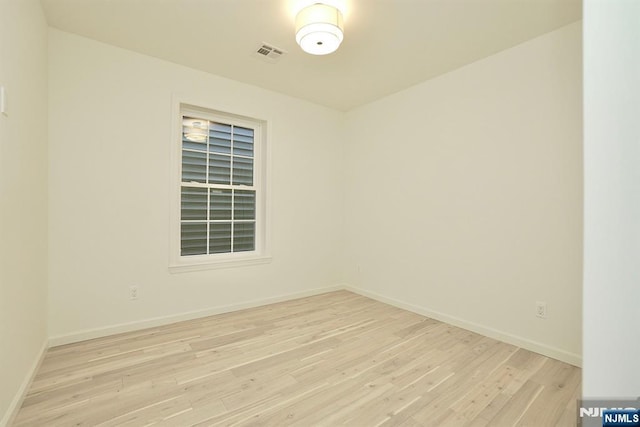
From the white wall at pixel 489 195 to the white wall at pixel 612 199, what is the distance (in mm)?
1419

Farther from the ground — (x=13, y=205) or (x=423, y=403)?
(x=13, y=205)

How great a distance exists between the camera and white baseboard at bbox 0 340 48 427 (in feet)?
5.21

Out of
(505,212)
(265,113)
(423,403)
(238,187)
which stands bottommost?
(423,403)

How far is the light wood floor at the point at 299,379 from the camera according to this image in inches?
67.5

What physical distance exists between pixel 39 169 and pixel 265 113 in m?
2.30

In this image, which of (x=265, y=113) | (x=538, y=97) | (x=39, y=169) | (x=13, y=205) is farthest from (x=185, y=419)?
(x=538, y=97)

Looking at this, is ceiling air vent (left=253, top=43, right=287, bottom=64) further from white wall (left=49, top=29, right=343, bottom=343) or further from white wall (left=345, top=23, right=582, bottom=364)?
white wall (left=345, top=23, right=582, bottom=364)

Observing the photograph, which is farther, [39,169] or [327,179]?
[327,179]

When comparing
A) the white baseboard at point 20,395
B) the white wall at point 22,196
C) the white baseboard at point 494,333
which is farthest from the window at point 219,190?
the white baseboard at point 494,333

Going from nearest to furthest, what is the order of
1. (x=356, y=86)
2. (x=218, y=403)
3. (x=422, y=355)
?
(x=218, y=403), (x=422, y=355), (x=356, y=86)

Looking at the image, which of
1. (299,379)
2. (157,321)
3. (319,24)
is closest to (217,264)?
(157,321)

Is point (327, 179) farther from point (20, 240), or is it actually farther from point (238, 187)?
point (20, 240)

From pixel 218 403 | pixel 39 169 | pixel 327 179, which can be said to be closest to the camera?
pixel 218 403

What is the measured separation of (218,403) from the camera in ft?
5.97
